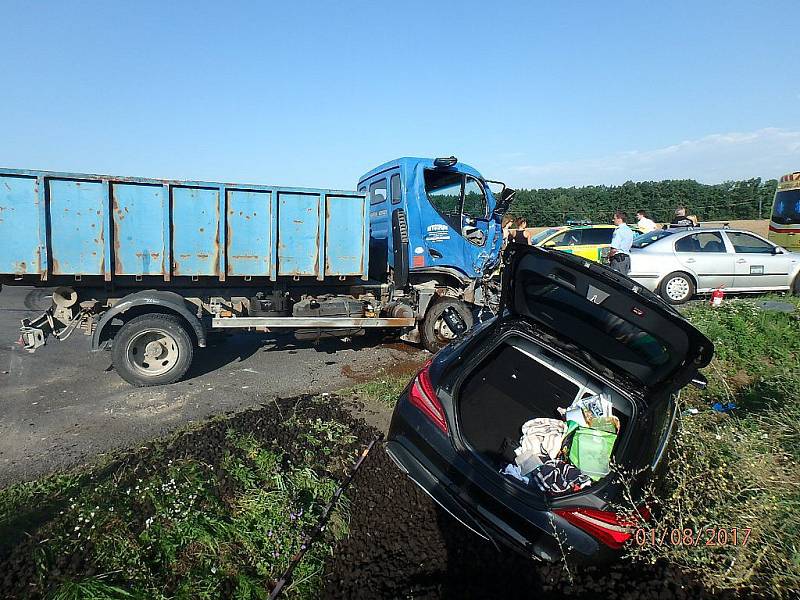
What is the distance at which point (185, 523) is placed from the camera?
108 inches

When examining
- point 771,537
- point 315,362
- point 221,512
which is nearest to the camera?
point 771,537

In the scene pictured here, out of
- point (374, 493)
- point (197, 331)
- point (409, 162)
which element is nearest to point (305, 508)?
point (374, 493)

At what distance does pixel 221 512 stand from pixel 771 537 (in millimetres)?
2945

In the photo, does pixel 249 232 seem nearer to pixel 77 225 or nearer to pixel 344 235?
pixel 344 235

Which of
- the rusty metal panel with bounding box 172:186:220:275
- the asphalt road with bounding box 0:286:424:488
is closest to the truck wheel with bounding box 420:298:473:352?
the asphalt road with bounding box 0:286:424:488

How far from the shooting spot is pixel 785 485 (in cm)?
259

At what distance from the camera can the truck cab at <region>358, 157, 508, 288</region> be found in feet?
23.5

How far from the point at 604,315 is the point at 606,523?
121 centimetres

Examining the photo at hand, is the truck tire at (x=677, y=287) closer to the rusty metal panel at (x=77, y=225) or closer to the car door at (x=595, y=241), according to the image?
the car door at (x=595, y=241)

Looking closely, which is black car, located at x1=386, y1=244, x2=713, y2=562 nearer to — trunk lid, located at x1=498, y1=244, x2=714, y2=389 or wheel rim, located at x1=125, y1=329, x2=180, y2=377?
trunk lid, located at x1=498, y1=244, x2=714, y2=389

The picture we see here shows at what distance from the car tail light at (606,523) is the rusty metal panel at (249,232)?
4.97m

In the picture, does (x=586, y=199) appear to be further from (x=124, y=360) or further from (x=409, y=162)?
(x=124, y=360)

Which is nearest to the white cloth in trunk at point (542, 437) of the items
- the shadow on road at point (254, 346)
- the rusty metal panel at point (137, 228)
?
the shadow on road at point (254, 346)

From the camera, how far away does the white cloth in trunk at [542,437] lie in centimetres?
311
